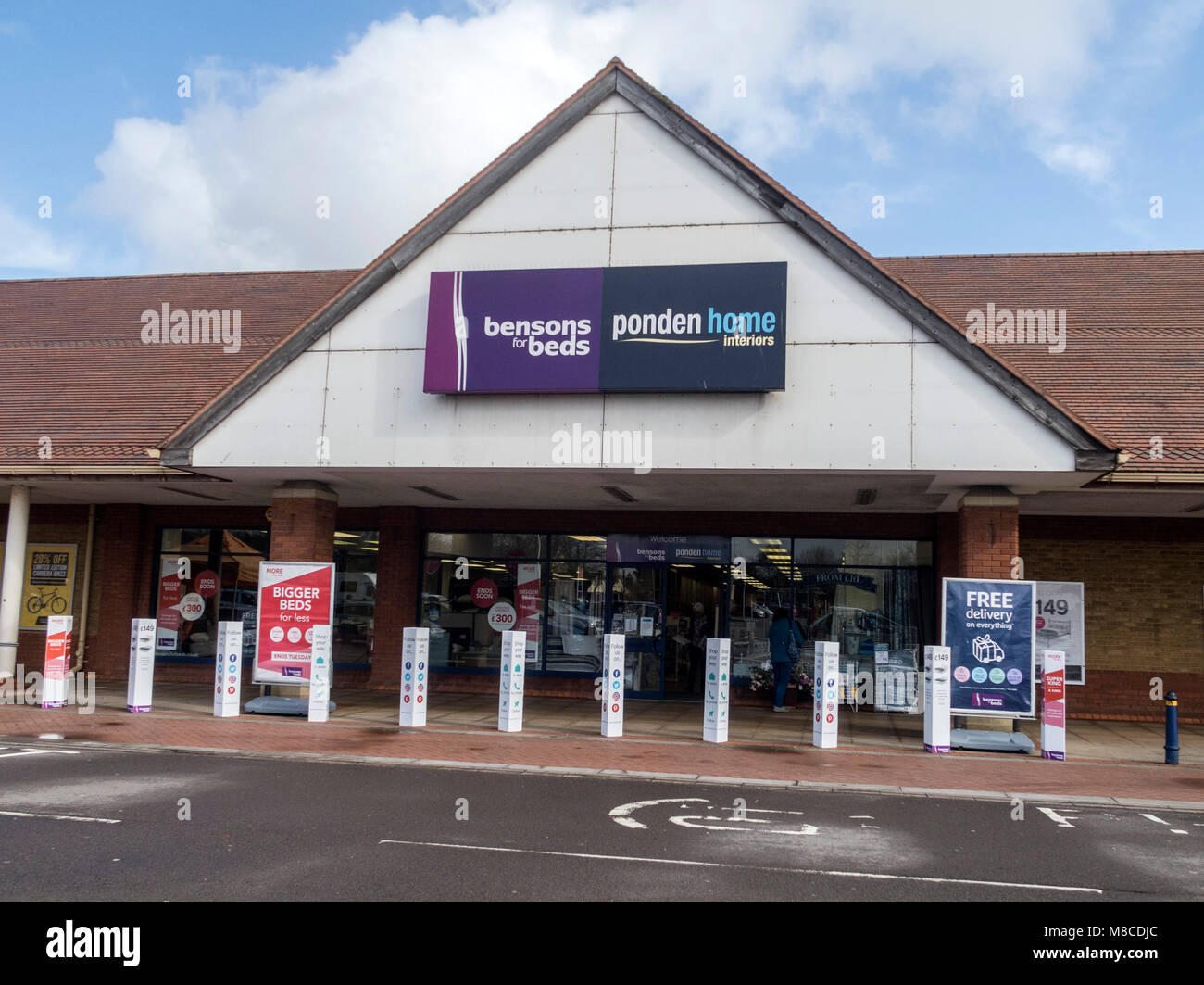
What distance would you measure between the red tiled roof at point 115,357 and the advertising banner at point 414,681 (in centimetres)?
506

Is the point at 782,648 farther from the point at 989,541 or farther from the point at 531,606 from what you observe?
the point at 531,606

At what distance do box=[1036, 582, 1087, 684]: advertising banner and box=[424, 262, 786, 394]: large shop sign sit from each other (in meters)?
7.36

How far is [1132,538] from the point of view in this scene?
679 inches

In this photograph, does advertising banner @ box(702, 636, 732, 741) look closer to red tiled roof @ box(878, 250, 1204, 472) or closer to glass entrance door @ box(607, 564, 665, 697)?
glass entrance door @ box(607, 564, 665, 697)

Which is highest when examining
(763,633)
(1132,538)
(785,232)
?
(785,232)

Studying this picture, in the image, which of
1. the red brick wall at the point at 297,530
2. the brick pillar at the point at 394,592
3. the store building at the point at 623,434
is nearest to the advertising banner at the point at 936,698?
the store building at the point at 623,434

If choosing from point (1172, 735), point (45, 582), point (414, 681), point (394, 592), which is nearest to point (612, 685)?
point (414, 681)

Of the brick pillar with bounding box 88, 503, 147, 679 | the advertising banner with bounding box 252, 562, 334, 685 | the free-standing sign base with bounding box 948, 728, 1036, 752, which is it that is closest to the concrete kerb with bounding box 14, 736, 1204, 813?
the free-standing sign base with bounding box 948, 728, 1036, 752

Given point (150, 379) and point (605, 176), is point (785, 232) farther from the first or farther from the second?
point (150, 379)

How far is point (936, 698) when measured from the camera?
13148 mm

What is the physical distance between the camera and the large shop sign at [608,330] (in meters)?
13.5

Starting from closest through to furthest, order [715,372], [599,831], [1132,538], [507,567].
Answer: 1. [599,831]
2. [715,372]
3. [1132,538]
4. [507,567]
